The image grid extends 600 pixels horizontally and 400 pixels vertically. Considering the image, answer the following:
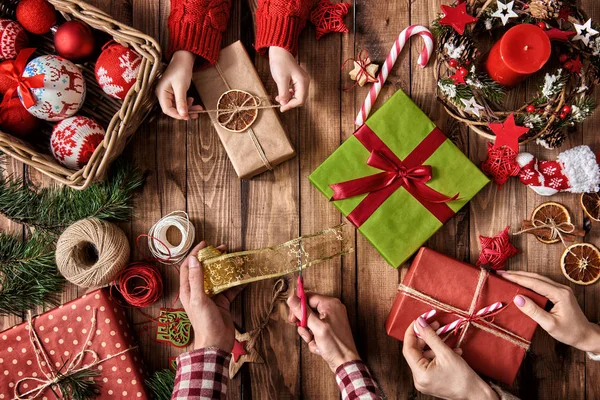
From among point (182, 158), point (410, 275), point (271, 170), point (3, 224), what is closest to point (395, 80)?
point (271, 170)

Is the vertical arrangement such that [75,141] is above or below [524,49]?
below

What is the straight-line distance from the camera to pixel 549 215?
5.51 ft

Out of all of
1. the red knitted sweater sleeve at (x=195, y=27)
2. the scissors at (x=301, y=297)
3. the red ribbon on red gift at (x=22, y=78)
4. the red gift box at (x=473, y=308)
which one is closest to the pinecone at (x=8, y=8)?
the red ribbon on red gift at (x=22, y=78)

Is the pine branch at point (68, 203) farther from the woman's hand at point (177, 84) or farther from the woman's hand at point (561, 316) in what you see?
the woman's hand at point (561, 316)

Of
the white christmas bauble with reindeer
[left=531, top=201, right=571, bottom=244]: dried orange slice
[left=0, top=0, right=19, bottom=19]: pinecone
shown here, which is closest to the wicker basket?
the white christmas bauble with reindeer

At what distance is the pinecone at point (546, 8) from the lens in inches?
55.3

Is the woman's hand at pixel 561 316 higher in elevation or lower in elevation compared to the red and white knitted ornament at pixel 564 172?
lower

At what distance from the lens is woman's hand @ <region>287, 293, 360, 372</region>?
61.7 inches

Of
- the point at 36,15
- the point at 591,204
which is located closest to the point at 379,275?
the point at 591,204

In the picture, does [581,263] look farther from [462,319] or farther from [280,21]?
[280,21]

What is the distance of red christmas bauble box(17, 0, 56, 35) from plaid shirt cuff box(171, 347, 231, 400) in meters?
1.23

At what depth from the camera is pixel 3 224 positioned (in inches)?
68.2

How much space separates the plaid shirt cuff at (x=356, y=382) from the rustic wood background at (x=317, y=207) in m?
0.14

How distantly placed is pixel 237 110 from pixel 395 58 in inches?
23.6
